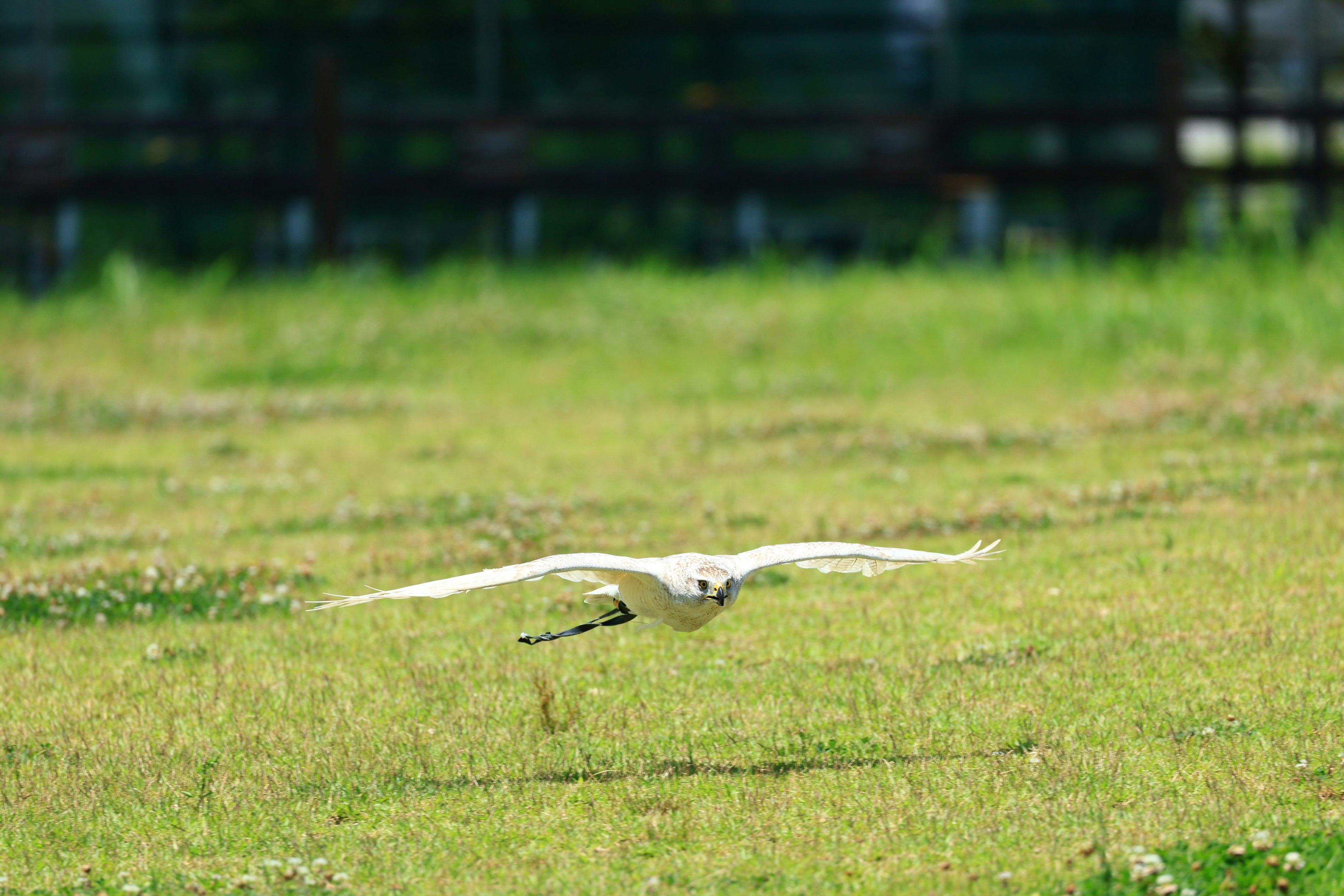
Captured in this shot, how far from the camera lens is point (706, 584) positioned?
720 cm

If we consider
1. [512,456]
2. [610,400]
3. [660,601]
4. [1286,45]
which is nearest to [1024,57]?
[1286,45]

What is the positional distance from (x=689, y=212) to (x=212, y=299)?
27.0 ft

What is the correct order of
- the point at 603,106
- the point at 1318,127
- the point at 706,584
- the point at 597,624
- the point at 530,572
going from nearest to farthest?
the point at 530,572 → the point at 706,584 → the point at 597,624 → the point at 1318,127 → the point at 603,106

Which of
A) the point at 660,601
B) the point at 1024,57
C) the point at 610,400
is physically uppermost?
the point at 1024,57

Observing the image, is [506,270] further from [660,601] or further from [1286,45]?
[660,601]

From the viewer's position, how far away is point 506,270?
82.9 ft

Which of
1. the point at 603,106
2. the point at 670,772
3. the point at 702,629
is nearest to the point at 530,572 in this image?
A: the point at 670,772

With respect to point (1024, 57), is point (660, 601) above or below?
below

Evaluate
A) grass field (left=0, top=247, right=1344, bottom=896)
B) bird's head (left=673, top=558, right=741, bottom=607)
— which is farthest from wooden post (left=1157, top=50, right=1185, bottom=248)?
bird's head (left=673, top=558, right=741, bottom=607)

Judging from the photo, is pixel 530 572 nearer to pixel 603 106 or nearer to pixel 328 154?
pixel 328 154

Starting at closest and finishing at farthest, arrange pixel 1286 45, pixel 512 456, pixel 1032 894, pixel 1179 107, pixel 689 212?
pixel 1032 894 → pixel 512 456 → pixel 1179 107 → pixel 689 212 → pixel 1286 45

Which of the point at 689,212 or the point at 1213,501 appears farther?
the point at 689,212

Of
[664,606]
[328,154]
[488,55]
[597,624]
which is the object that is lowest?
[597,624]

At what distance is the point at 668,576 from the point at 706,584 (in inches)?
6.2
